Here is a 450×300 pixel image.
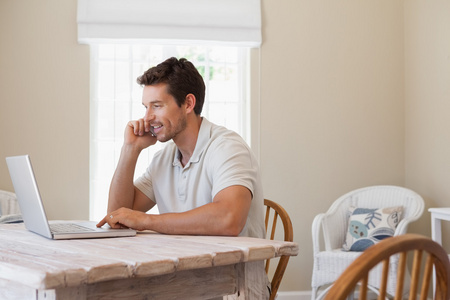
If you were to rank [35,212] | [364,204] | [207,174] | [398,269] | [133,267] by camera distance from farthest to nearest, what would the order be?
[364,204] → [207,174] → [35,212] → [133,267] → [398,269]

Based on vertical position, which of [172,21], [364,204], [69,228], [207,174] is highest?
[172,21]

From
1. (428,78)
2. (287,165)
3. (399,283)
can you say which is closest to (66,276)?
(399,283)

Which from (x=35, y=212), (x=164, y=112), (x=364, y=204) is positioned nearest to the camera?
(x=35, y=212)

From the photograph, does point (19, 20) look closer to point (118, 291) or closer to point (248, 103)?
point (248, 103)

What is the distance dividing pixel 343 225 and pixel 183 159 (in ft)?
6.99

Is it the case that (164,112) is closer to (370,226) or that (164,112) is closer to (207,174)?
(207,174)

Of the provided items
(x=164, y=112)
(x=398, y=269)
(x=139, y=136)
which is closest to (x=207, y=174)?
(x=164, y=112)

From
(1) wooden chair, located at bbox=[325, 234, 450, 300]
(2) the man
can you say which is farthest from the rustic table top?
(1) wooden chair, located at bbox=[325, 234, 450, 300]

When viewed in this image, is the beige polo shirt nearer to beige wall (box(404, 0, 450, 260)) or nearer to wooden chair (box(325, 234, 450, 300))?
wooden chair (box(325, 234, 450, 300))

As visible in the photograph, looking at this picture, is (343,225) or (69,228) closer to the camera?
(69,228)

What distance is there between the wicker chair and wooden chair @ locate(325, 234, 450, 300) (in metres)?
2.40

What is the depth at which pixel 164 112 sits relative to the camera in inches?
84.6

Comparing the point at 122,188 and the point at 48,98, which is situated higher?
the point at 48,98

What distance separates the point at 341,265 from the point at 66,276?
9.01 feet
